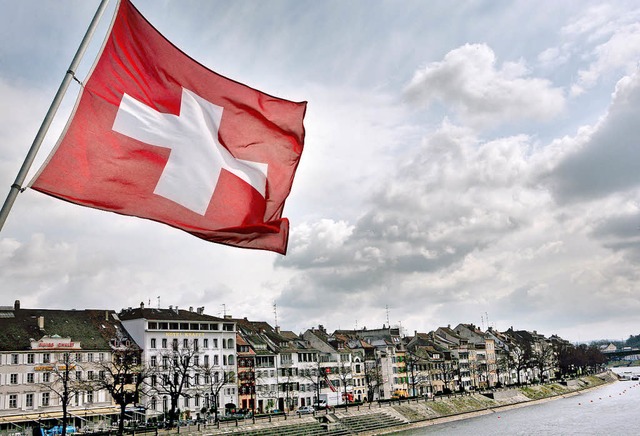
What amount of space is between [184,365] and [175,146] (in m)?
65.7

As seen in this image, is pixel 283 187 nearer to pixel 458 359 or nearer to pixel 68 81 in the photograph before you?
pixel 68 81

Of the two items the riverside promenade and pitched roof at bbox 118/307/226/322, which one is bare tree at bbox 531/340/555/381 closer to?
the riverside promenade

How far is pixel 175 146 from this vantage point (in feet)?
37.8

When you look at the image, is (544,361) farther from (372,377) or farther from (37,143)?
(37,143)

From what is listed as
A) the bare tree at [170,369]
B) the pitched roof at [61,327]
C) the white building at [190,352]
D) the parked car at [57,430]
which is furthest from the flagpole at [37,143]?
the white building at [190,352]

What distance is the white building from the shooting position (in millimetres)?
80625

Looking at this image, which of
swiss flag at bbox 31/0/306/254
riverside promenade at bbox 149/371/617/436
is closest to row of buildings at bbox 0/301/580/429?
riverside promenade at bbox 149/371/617/436

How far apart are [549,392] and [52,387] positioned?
10576 cm

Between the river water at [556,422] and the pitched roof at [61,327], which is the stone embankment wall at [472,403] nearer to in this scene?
the river water at [556,422]

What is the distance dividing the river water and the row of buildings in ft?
57.1

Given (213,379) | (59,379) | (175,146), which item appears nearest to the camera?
(175,146)

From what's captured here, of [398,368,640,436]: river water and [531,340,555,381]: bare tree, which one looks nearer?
[398,368,640,436]: river water

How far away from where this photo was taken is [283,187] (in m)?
12.8

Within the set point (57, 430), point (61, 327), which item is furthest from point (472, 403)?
point (57, 430)
